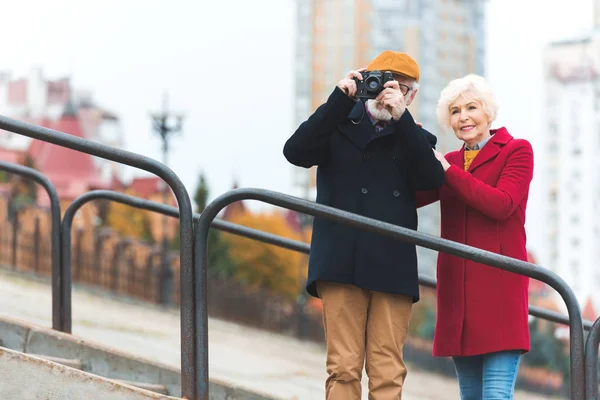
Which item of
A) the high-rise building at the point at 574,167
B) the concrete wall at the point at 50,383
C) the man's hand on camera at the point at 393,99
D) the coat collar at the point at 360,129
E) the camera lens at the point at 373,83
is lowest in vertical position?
the high-rise building at the point at 574,167

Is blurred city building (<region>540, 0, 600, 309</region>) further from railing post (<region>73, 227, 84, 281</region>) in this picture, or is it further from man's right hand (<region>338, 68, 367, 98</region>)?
man's right hand (<region>338, 68, 367, 98</region>)

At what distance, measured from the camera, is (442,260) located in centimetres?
397

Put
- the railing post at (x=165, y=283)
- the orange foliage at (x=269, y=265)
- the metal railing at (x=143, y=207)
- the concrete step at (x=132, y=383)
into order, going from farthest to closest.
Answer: the orange foliage at (x=269, y=265) < the railing post at (x=165, y=283) < the metal railing at (x=143, y=207) < the concrete step at (x=132, y=383)

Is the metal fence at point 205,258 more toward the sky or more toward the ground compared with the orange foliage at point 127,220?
more toward the sky

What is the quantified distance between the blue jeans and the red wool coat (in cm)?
6

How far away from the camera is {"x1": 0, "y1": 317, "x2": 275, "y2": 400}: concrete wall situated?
200 inches

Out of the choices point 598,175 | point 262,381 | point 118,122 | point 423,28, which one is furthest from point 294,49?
point 262,381

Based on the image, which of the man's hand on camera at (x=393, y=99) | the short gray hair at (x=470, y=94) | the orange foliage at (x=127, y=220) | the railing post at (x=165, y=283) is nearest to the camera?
the man's hand on camera at (x=393, y=99)

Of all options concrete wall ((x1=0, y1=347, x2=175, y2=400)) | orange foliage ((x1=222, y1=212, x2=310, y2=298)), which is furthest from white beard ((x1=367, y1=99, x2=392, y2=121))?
orange foliage ((x1=222, y1=212, x2=310, y2=298))

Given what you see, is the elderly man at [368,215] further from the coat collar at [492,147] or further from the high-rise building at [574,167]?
the high-rise building at [574,167]

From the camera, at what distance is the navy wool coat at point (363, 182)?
368 cm

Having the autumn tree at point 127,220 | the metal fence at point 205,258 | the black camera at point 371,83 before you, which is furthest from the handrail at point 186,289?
the autumn tree at point 127,220

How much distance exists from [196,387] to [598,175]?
362 feet

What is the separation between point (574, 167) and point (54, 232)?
111m
